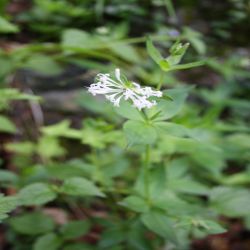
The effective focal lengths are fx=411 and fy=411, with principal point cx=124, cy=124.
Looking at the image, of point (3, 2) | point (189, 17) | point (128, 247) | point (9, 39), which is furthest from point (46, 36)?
point (128, 247)

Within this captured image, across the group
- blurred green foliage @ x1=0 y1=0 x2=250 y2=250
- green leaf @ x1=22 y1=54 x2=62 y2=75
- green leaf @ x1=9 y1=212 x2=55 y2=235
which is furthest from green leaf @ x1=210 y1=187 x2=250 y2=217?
green leaf @ x1=22 y1=54 x2=62 y2=75

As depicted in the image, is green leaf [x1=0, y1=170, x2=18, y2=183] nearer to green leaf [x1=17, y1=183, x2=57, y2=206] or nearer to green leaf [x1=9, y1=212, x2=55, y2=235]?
green leaf [x1=9, y1=212, x2=55, y2=235]

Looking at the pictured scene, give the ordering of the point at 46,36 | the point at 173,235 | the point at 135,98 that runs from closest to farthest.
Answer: the point at 135,98 → the point at 173,235 → the point at 46,36

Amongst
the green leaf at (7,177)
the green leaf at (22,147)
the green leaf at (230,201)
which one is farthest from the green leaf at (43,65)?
the green leaf at (230,201)

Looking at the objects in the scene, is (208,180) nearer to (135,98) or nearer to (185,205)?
(185,205)

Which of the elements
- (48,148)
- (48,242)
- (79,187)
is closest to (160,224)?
(79,187)

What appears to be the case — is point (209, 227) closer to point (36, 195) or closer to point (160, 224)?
point (160, 224)

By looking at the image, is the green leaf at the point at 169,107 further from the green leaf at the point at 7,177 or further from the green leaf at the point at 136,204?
the green leaf at the point at 7,177

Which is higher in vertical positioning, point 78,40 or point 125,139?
point 78,40
